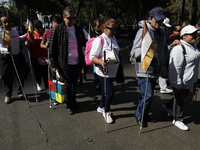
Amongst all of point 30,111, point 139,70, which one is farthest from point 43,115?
point 139,70

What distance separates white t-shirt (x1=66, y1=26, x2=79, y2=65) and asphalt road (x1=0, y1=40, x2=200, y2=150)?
1171 mm

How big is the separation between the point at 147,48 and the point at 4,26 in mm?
3378

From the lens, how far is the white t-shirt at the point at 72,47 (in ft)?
11.6

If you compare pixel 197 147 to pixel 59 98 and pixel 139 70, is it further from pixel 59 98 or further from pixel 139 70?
pixel 59 98

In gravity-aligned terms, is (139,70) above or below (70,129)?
above

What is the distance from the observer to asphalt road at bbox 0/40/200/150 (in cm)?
281

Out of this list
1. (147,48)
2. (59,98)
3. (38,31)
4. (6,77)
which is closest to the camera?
(147,48)

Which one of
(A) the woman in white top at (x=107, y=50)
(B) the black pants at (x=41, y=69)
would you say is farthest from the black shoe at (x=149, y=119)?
(B) the black pants at (x=41, y=69)

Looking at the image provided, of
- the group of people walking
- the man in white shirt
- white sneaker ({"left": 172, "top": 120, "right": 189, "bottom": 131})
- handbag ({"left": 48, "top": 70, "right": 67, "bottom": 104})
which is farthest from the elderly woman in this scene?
handbag ({"left": 48, "top": 70, "right": 67, "bottom": 104})

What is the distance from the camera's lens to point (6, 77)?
4.40m

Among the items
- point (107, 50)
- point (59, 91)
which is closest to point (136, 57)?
point (107, 50)

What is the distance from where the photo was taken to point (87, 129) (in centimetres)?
321

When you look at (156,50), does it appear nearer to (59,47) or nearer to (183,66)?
(183,66)

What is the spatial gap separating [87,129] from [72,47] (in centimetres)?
161
